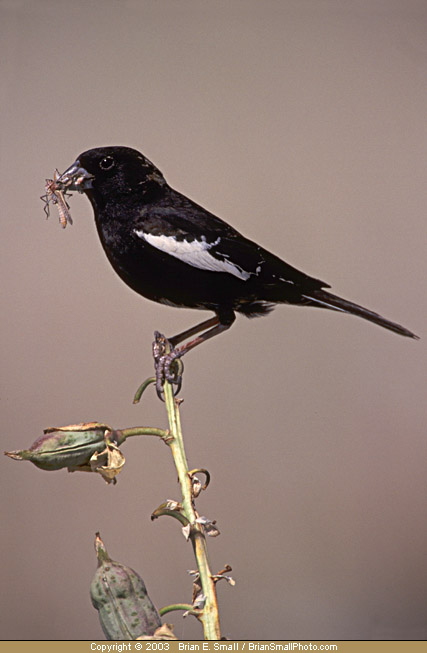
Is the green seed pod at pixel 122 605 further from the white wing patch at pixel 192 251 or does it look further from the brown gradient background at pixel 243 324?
the white wing patch at pixel 192 251

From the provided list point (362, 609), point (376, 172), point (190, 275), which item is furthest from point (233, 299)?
point (362, 609)

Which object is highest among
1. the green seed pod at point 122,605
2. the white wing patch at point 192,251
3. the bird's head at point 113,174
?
the bird's head at point 113,174

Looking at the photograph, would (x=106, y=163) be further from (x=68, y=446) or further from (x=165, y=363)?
(x=68, y=446)

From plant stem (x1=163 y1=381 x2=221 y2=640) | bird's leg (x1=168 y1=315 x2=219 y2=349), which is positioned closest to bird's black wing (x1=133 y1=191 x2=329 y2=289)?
bird's leg (x1=168 y1=315 x2=219 y2=349)

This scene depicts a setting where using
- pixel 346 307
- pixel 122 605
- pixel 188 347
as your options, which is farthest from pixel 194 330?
pixel 122 605

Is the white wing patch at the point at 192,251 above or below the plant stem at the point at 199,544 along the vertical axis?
Result: above

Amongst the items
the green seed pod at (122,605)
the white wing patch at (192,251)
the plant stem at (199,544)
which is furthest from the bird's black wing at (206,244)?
the green seed pod at (122,605)

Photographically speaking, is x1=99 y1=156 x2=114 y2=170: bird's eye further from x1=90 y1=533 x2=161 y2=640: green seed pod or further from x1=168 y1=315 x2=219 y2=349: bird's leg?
x1=90 y1=533 x2=161 y2=640: green seed pod
